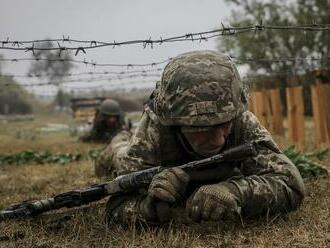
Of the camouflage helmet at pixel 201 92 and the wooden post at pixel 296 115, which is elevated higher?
the camouflage helmet at pixel 201 92

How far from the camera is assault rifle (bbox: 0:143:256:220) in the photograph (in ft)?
10.7

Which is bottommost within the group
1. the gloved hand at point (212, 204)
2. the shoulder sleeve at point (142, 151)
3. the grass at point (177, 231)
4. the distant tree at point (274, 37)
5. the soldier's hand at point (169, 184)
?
the grass at point (177, 231)

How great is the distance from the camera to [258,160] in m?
3.66

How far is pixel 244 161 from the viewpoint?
3691 millimetres

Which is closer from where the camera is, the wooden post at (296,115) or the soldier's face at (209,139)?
the soldier's face at (209,139)

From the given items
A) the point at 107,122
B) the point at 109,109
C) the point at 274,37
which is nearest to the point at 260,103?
the point at 109,109

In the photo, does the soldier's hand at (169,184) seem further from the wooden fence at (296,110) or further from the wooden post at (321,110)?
the wooden post at (321,110)

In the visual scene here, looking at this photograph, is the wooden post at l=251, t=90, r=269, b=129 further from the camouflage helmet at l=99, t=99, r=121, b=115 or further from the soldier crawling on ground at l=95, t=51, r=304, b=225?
the soldier crawling on ground at l=95, t=51, r=304, b=225

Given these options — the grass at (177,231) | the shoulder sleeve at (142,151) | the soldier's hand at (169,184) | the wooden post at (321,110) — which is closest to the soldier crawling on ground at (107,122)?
the wooden post at (321,110)

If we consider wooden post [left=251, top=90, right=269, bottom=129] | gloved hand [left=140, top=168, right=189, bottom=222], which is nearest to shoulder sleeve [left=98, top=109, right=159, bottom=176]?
gloved hand [left=140, top=168, right=189, bottom=222]

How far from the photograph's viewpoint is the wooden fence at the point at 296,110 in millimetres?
8758

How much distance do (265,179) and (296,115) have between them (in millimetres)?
6474

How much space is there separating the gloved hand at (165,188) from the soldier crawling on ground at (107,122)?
878cm

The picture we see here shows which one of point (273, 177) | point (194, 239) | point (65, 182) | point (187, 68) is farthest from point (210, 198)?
point (65, 182)
